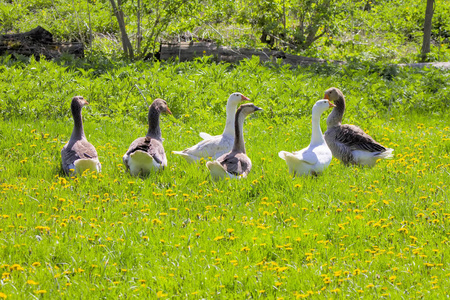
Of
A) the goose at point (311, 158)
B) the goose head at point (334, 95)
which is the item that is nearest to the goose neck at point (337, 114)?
the goose head at point (334, 95)

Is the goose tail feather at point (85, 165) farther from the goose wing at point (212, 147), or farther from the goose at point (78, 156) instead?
the goose wing at point (212, 147)

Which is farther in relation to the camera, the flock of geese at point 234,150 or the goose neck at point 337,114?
the goose neck at point 337,114

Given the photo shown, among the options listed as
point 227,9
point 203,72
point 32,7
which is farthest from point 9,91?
point 32,7

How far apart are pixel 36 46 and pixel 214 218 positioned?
12.3m

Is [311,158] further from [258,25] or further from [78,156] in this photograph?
[258,25]

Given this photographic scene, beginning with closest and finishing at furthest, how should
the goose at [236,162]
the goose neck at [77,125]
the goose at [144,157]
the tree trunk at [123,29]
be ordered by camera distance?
the goose at [236,162] → the goose at [144,157] → the goose neck at [77,125] → the tree trunk at [123,29]

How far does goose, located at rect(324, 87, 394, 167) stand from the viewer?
695 cm

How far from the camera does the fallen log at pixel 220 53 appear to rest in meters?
15.1

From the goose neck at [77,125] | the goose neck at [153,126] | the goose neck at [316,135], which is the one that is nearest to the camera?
the goose neck at [316,135]

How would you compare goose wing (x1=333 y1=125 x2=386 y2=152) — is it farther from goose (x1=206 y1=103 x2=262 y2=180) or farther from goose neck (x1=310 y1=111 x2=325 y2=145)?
goose (x1=206 y1=103 x2=262 y2=180)

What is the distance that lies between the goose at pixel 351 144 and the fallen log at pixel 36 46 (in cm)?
1045

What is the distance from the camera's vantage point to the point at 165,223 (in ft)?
16.0

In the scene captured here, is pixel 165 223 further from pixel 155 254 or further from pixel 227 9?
pixel 227 9

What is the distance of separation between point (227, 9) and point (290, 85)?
7270mm
